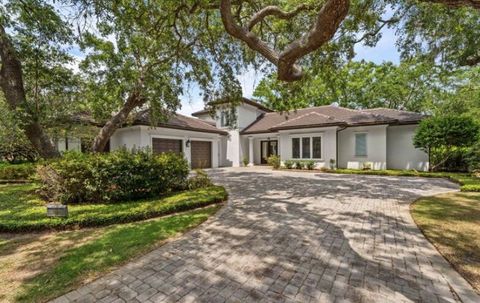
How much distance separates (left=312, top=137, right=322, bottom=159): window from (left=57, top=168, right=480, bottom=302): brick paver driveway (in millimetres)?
11937

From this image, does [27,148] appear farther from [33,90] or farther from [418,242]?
[418,242]

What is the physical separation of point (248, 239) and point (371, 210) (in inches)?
160

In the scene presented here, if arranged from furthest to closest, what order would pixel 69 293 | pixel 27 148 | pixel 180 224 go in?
pixel 27 148
pixel 180 224
pixel 69 293

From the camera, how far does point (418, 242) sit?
428cm

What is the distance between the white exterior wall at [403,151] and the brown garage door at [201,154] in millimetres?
14761

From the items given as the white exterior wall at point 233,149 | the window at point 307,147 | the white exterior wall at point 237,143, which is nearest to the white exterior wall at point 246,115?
the white exterior wall at point 237,143

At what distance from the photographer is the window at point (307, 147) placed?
698 inches

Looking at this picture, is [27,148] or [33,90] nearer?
[33,90]

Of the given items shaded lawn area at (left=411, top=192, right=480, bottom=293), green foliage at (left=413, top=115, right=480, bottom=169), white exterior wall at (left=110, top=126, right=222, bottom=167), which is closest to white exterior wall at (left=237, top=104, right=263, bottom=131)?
white exterior wall at (left=110, top=126, right=222, bottom=167)

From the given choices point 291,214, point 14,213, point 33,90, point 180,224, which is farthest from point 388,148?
point 33,90

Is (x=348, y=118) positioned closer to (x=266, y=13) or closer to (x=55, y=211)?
(x=266, y=13)

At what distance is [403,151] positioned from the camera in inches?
651

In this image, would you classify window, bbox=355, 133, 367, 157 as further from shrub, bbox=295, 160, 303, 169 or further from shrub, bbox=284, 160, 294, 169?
shrub, bbox=284, 160, 294, 169

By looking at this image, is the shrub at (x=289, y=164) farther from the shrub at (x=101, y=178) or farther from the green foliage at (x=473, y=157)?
the shrub at (x=101, y=178)
